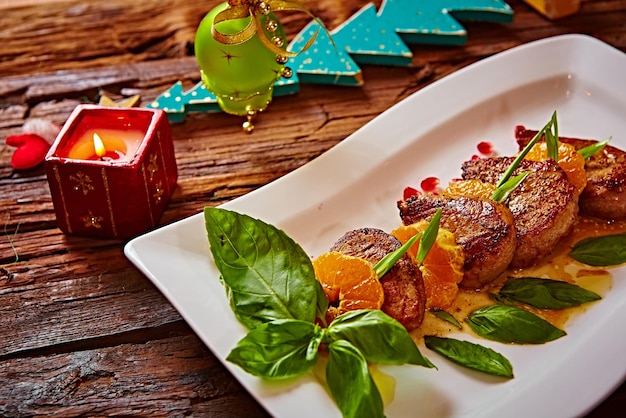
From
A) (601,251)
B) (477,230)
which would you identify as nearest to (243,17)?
(477,230)

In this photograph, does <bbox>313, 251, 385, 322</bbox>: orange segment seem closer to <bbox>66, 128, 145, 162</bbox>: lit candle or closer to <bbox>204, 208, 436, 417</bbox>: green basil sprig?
<bbox>204, 208, 436, 417</bbox>: green basil sprig

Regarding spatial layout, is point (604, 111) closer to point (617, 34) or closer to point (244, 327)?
point (617, 34)

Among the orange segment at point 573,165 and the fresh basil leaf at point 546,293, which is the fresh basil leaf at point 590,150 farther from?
the fresh basil leaf at point 546,293

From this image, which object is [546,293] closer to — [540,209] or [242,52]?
[540,209]

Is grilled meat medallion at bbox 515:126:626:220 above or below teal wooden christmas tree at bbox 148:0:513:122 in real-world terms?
below

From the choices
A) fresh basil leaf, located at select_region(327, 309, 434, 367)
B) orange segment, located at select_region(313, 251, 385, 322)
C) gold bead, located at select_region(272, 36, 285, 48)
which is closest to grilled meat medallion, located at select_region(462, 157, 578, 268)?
orange segment, located at select_region(313, 251, 385, 322)
